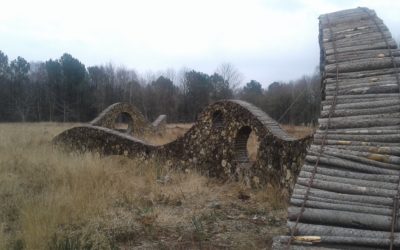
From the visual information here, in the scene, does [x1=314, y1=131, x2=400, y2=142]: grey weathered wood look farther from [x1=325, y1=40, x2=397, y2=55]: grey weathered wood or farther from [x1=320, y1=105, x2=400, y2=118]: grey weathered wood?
[x1=325, y1=40, x2=397, y2=55]: grey weathered wood

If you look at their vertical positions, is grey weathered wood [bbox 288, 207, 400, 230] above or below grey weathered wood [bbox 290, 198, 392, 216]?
below

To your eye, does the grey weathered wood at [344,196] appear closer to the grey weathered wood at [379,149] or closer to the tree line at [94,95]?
the grey weathered wood at [379,149]

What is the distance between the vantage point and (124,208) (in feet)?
22.4

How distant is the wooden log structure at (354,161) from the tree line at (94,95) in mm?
30734

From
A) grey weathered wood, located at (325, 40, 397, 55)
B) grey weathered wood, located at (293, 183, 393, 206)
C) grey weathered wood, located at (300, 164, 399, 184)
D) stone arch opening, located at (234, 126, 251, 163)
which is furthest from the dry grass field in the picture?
grey weathered wood, located at (325, 40, 397, 55)

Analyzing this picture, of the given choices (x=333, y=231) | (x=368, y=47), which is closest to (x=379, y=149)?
(x=333, y=231)

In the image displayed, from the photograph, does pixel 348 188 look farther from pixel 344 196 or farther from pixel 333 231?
pixel 333 231

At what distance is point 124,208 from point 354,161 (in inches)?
142

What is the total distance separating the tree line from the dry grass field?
2911 centimetres

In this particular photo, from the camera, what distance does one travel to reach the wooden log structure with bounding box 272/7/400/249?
344 cm

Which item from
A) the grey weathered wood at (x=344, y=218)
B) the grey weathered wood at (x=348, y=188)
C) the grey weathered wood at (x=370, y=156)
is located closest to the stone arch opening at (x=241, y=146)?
the grey weathered wood at (x=370, y=156)

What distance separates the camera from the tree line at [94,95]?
43.8 metres

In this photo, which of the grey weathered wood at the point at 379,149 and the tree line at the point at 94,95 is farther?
the tree line at the point at 94,95

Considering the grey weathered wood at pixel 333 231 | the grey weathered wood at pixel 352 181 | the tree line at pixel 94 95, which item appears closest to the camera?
the grey weathered wood at pixel 333 231
